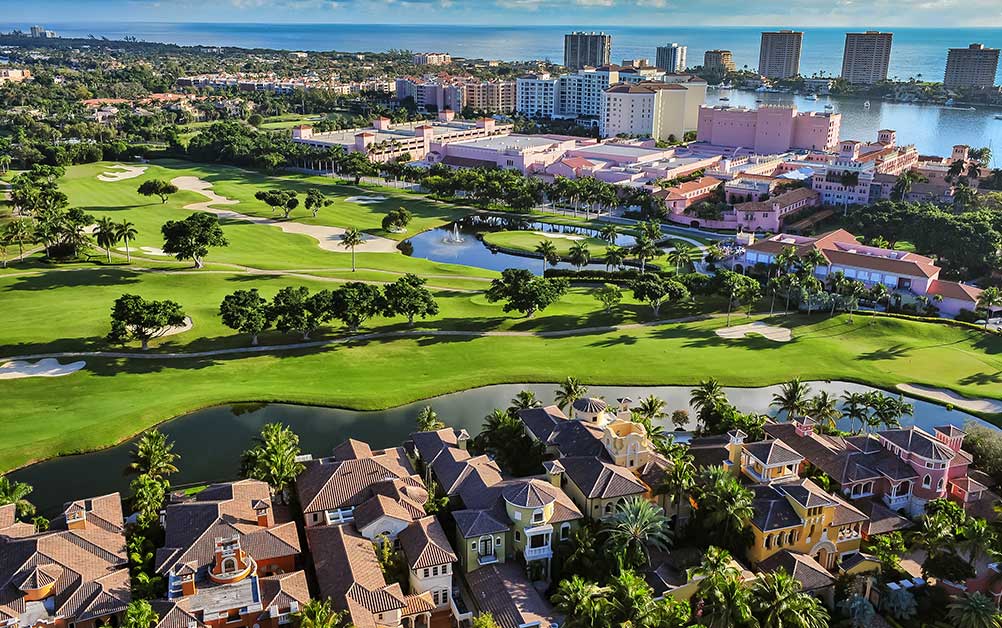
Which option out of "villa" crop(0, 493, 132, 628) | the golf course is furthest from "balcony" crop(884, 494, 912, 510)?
"villa" crop(0, 493, 132, 628)

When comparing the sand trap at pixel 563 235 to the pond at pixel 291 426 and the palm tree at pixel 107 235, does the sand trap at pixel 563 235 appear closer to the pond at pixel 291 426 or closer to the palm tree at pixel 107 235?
the pond at pixel 291 426

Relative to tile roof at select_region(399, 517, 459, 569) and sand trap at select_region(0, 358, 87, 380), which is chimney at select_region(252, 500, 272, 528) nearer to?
tile roof at select_region(399, 517, 459, 569)

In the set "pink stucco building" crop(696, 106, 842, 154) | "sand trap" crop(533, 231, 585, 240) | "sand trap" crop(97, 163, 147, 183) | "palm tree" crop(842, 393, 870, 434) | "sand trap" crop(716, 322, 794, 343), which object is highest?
"pink stucco building" crop(696, 106, 842, 154)

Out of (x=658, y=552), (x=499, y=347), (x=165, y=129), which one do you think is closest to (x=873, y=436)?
(x=658, y=552)

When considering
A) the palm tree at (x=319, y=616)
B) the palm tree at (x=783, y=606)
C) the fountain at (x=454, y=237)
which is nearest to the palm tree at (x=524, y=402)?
the palm tree at (x=319, y=616)

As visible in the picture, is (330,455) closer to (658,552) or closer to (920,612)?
(658,552)

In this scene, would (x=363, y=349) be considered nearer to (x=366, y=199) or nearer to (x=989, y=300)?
(x=989, y=300)
